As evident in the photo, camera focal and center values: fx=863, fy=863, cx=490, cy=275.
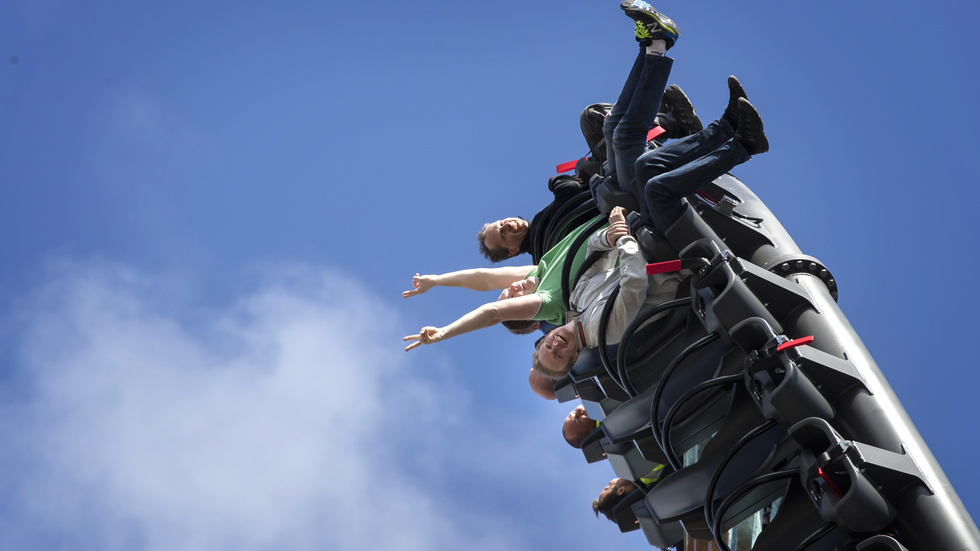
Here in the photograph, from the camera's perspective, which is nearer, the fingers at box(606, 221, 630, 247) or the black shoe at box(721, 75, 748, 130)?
the black shoe at box(721, 75, 748, 130)

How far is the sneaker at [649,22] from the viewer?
17.1 ft

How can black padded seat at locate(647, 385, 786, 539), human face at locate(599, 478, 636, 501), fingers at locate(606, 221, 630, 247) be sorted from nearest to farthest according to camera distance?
black padded seat at locate(647, 385, 786, 539) → fingers at locate(606, 221, 630, 247) → human face at locate(599, 478, 636, 501)

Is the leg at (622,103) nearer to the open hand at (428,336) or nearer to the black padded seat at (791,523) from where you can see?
the open hand at (428,336)

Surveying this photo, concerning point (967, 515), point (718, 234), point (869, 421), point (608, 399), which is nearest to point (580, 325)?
point (608, 399)

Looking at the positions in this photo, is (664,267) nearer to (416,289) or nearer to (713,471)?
(713,471)

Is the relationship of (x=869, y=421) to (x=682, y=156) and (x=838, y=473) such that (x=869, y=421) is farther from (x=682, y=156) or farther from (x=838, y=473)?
(x=682, y=156)

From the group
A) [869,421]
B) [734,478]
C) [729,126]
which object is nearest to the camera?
[869,421]

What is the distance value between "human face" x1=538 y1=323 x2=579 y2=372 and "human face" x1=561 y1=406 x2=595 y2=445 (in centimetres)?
152

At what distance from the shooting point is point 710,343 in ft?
16.2

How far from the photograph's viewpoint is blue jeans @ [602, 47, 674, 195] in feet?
17.7

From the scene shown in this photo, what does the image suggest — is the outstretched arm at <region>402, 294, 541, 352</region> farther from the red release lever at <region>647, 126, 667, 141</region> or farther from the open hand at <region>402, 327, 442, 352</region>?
the red release lever at <region>647, 126, 667, 141</region>

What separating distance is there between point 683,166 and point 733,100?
19.2 inches

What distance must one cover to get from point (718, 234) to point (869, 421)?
1.66 meters

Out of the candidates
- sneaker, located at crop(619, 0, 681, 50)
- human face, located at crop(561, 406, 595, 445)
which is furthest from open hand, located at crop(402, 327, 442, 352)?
sneaker, located at crop(619, 0, 681, 50)
